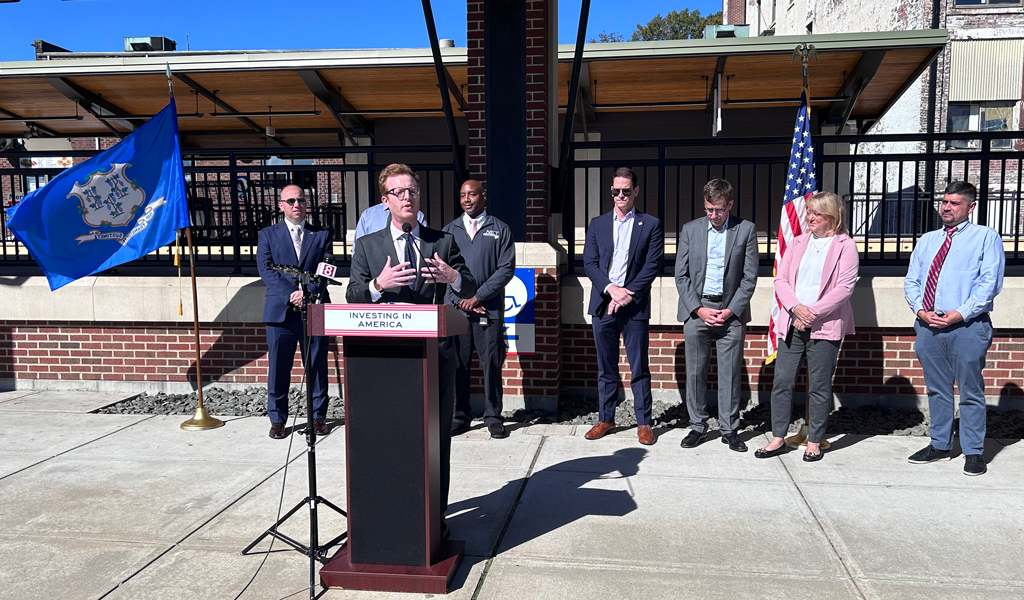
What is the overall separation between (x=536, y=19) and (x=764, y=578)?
515 centimetres

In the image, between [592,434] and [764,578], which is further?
[592,434]

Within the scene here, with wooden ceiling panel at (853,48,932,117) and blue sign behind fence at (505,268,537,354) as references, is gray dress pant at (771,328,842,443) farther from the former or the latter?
wooden ceiling panel at (853,48,932,117)

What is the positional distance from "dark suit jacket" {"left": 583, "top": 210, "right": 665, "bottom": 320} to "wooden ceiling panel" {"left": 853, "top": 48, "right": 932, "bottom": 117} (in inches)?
248

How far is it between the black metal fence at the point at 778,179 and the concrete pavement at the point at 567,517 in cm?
219

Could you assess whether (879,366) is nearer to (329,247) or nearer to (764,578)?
(764,578)

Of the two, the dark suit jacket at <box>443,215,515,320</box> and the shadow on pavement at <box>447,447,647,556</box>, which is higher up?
the dark suit jacket at <box>443,215,515,320</box>

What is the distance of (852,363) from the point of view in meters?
6.86

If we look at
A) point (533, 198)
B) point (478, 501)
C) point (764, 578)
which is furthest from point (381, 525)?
point (533, 198)

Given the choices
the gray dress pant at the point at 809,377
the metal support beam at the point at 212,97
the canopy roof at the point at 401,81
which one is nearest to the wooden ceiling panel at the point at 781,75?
the canopy roof at the point at 401,81

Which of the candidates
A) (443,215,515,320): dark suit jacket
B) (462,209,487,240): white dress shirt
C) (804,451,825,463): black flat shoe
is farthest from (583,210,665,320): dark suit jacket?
(804,451,825,463): black flat shoe

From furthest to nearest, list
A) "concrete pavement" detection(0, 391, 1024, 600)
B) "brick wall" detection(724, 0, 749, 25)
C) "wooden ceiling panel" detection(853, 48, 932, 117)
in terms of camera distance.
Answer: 1. "brick wall" detection(724, 0, 749, 25)
2. "wooden ceiling panel" detection(853, 48, 932, 117)
3. "concrete pavement" detection(0, 391, 1024, 600)

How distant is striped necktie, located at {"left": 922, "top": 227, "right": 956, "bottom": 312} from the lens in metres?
5.23

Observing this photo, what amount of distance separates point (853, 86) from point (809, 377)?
7.42m

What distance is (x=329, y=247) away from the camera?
22.3 ft
